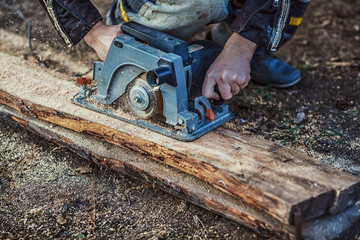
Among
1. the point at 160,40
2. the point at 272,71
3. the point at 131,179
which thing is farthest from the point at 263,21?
the point at 131,179

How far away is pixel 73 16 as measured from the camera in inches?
99.9

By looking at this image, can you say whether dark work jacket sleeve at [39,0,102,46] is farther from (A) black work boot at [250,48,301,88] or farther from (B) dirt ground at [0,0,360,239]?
(A) black work boot at [250,48,301,88]

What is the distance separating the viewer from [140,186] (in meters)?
2.39

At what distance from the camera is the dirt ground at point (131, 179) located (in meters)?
2.11

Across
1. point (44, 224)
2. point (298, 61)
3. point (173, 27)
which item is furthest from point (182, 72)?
point (298, 61)

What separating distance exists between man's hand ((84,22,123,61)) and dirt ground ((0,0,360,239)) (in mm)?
732

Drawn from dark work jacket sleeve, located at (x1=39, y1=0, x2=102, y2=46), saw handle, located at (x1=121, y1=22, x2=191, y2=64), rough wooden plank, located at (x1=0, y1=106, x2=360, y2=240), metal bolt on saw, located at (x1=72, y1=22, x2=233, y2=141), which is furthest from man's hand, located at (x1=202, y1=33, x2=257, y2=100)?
dark work jacket sleeve, located at (x1=39, y1=0, x2=102, y2=46)

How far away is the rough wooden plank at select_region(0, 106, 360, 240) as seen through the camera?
1904mm

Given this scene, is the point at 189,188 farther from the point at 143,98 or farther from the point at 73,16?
the point at 73,16

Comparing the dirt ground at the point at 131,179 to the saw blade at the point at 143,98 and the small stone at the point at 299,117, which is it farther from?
the saw blade at the point at 143,98

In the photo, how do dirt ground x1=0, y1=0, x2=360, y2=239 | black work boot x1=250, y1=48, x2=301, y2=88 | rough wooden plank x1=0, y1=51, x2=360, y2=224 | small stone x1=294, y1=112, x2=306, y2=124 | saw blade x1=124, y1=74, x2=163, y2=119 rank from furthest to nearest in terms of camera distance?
black work boot x1=250, y1=48, x2=301, y2=88 → small stone x1=294, y1=112, x2=306, y2=124 → saw blade x1=124, y1=74, x2=163, y2=119 → dirt ground x1=0, y1=0, x2=360, y2=239 → rough wooden plank x1=0, y1=51, x2=360, y2=224

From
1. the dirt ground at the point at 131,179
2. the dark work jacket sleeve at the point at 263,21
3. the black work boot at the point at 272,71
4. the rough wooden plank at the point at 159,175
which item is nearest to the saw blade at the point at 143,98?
the rough wooden plank at the point at 159,175

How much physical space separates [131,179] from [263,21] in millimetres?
1281

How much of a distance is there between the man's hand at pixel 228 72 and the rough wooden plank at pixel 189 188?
1.77 ft
